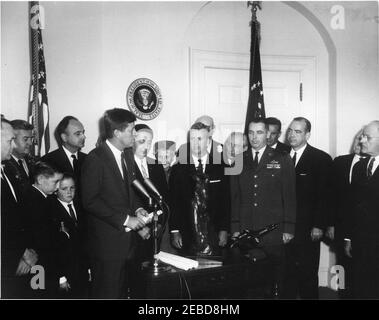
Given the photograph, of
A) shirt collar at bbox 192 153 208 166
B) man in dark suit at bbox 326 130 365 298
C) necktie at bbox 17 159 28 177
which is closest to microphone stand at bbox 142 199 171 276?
shirt collar at bbox 192 153 208 166

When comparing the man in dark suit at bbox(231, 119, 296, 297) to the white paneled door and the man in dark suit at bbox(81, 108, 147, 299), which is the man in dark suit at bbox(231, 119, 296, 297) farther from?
the white paneled door

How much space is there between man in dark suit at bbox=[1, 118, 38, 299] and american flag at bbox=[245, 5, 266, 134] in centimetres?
273

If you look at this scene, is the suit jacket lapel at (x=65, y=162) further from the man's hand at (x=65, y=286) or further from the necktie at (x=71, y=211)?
the man's hand at (x=65, y=286)

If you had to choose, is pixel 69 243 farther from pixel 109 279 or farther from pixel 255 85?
pixel 255 85

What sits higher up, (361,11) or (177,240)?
(361,11)

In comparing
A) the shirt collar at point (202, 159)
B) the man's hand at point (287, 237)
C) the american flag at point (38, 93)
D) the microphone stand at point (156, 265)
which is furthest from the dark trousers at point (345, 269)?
the american flag at point (38, 93)

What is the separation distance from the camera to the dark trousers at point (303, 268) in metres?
3.73

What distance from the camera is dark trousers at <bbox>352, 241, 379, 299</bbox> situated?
3084 millimetres

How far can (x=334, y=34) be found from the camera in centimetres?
481

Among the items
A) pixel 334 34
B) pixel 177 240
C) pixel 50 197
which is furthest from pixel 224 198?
pixel 334 34

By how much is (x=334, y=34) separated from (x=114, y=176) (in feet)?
11.1

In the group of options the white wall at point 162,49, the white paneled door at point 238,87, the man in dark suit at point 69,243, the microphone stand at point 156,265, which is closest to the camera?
the microphone stand at point 156,265

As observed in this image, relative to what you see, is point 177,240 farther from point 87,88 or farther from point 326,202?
point 87,88

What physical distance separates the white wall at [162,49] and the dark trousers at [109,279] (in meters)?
1.84
